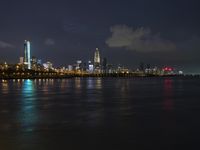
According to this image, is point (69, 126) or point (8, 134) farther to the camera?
point (69, 126)

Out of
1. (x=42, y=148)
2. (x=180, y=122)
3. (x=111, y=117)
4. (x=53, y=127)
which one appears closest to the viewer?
(x=42, y=148)

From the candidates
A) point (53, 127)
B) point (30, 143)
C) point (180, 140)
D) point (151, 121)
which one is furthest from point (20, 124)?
point (180, 140)

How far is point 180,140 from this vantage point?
1708 cm

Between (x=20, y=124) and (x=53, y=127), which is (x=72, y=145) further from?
(x=20, y=124)

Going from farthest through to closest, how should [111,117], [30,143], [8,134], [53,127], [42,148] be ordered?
[111,117]
[53,127]
[8,134]
[30,143]
[42,148]

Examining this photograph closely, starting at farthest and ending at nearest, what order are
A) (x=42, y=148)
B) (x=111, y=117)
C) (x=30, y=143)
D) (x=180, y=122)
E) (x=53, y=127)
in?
1. (x=111, y=117)
2. (x=180, y=122)
3. (x=53, y=127)
4. (x=30, y=143)
5. (x=42, y=148)

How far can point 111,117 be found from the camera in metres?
25.6

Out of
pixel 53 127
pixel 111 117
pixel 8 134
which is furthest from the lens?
pixel 111 117

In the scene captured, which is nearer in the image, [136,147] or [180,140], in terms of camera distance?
[136,147]

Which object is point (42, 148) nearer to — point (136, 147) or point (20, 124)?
point (136, 147)

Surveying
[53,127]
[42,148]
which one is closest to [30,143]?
[42,148]

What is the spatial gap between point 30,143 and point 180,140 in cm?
702

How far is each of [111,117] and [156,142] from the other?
362 inches

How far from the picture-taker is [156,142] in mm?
16594
